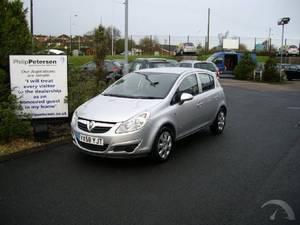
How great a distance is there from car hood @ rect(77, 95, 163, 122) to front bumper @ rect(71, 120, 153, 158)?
0.75 feet

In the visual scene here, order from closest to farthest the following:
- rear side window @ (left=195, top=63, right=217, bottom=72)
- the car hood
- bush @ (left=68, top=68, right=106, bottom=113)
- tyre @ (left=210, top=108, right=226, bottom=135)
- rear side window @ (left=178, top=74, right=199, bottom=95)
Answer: the car hood, rear side window @ (left=178, top=74, right=199, bottom=95), tyre @ (left=210, top=108, right=226, bottom=135), bush @ (left=68, top=68, right=106, bottom=113), rear side window @ (left=195, top=63, right=217, bottom=72)

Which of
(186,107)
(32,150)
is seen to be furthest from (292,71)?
(32,150)

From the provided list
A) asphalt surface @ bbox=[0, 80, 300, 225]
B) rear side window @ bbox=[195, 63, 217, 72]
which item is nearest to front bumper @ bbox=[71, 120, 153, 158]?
asphalt surface @ bbox=[0, 80, 300, 225]

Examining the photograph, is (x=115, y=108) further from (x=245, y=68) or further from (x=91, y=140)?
(x=245, y=68)

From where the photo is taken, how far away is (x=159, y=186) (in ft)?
17.2

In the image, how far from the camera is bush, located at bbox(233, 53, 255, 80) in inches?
1194

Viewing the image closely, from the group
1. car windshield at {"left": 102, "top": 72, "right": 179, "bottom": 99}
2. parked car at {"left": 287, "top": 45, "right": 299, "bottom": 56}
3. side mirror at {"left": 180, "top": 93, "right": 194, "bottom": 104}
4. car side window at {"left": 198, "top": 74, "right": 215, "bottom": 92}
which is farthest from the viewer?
parked car at {"left": 287, "top": 45, "right": 299, "bottom": 56}

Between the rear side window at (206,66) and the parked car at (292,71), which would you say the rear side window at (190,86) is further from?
the parked car at (292,71)

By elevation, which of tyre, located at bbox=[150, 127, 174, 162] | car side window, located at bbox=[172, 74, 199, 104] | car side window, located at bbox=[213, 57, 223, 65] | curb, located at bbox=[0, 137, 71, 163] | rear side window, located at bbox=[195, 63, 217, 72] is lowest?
curb, located at bbox=[0, 137, 71, 163]

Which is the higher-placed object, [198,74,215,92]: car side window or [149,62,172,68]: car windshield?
[149,62,172,68]: car windshield

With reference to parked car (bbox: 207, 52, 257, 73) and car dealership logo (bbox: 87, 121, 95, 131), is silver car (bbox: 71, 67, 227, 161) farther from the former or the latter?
parked car (bbox: 207, 52, 257, 73)

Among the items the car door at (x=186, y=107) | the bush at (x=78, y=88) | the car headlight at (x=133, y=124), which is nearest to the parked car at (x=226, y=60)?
the bush at (x=78, y=88)

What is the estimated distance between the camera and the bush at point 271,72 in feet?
94.8

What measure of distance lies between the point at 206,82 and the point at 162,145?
8.15 ft
